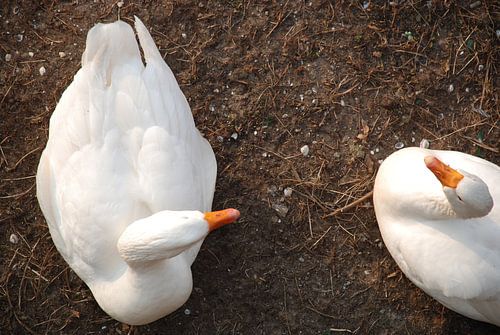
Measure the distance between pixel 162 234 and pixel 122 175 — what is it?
449 mm

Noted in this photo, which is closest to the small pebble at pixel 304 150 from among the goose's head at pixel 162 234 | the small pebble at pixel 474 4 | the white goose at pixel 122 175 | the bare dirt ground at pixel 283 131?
the bare dirt ground at pixel 283 131

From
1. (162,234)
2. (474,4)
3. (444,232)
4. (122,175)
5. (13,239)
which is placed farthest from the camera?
(474,4)

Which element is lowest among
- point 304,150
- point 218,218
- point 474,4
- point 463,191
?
point 304,150

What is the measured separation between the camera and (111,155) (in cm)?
266

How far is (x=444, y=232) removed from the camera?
2791 mm

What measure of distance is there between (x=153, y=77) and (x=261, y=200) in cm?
106

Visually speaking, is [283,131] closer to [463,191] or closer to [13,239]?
[463,191]

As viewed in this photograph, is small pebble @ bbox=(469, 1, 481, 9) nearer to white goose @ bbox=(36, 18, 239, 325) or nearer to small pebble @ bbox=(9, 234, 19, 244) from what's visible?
white goose @ bbox=(36, 18, 239, 325)

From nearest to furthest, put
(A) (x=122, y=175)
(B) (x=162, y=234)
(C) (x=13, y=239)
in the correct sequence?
(B) (x=162, y=234), (A) (x=122, y=175), (C) (x=13, y=239)

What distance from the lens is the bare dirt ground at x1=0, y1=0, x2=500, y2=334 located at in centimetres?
339

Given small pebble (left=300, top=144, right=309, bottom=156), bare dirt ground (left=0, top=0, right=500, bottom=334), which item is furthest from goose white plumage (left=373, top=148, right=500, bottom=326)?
small pebble (left=300, top=144, right=309, bottom=156)

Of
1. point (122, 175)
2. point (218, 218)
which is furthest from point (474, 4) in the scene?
point (122, 175)

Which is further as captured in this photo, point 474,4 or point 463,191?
point 474,4

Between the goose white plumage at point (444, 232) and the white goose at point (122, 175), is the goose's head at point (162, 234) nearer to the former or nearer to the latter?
the white goose at point (122, 175)
